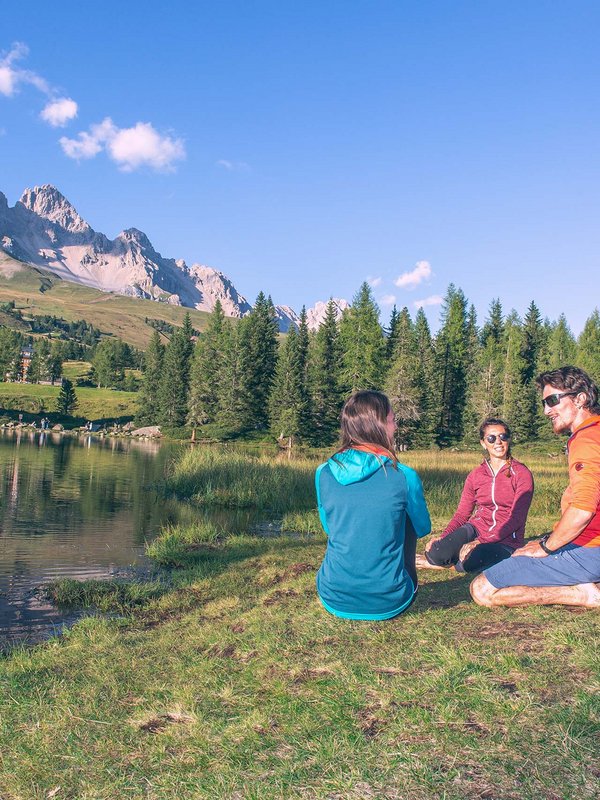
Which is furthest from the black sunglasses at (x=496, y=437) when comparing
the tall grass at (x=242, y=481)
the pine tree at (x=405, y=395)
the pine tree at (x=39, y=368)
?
the pine tree at (x=39, y=368)

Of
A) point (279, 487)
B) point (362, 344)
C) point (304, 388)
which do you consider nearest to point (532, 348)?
point (362, 344)

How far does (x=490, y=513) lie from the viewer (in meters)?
7.56

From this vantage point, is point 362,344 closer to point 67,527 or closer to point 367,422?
point 67,527

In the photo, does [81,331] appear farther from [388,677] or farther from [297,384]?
[388,677]

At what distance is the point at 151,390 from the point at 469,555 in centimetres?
7009

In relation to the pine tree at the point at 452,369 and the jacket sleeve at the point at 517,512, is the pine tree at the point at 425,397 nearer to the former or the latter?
the pine tree at the point at 452,369

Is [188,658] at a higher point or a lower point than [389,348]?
lower

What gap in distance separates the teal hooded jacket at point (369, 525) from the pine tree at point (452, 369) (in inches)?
2508

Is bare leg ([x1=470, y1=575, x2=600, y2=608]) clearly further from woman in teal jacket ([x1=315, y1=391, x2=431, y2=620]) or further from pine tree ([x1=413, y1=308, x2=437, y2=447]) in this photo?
pine tree ([x1=413, y1=308, x2=437, y2=447])

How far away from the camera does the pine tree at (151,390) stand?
241ft

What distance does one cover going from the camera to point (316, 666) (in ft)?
13.4

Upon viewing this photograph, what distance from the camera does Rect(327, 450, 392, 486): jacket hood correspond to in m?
4.46

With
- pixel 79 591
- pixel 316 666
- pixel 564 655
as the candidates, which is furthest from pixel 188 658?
pixel 79 591

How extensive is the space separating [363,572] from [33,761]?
7.71 ft
